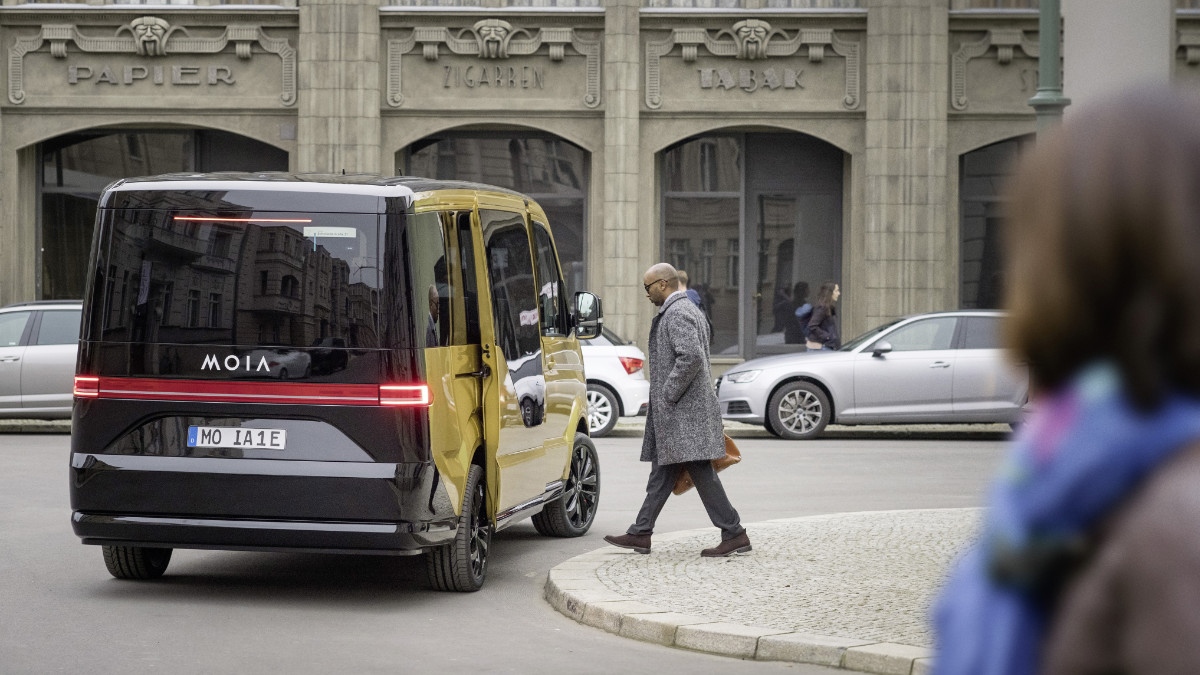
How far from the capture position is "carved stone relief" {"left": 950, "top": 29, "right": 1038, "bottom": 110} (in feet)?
74.6

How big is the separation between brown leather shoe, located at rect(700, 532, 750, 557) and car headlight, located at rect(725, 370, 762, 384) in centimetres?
912

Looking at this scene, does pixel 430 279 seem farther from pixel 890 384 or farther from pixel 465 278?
pixel 890 384

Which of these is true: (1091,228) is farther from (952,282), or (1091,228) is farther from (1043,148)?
(952,282)

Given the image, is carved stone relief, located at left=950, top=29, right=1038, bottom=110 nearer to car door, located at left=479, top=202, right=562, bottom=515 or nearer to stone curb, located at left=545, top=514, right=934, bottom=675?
car door, located at left=479, top=202, right=562, bottom=515

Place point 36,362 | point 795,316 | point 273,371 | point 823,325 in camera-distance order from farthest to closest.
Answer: point 795,316 < point 823,325 < point 36,362 < point 273,371

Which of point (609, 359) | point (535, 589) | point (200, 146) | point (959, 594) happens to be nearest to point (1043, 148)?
point (959, 594)

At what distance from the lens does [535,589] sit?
320 inches

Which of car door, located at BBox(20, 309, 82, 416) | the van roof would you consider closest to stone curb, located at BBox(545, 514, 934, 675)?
the van roof

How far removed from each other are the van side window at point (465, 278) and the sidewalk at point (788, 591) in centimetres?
135

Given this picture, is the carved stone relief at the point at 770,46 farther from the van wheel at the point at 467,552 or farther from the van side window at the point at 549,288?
the van wheel at the point at 467,552

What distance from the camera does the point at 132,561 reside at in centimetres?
816

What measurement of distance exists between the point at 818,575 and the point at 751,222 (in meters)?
16.3

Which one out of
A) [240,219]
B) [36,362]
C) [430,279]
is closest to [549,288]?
[430,279]

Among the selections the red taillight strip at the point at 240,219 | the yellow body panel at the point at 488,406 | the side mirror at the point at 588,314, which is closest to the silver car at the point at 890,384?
the side mirror at the point at 588,314
